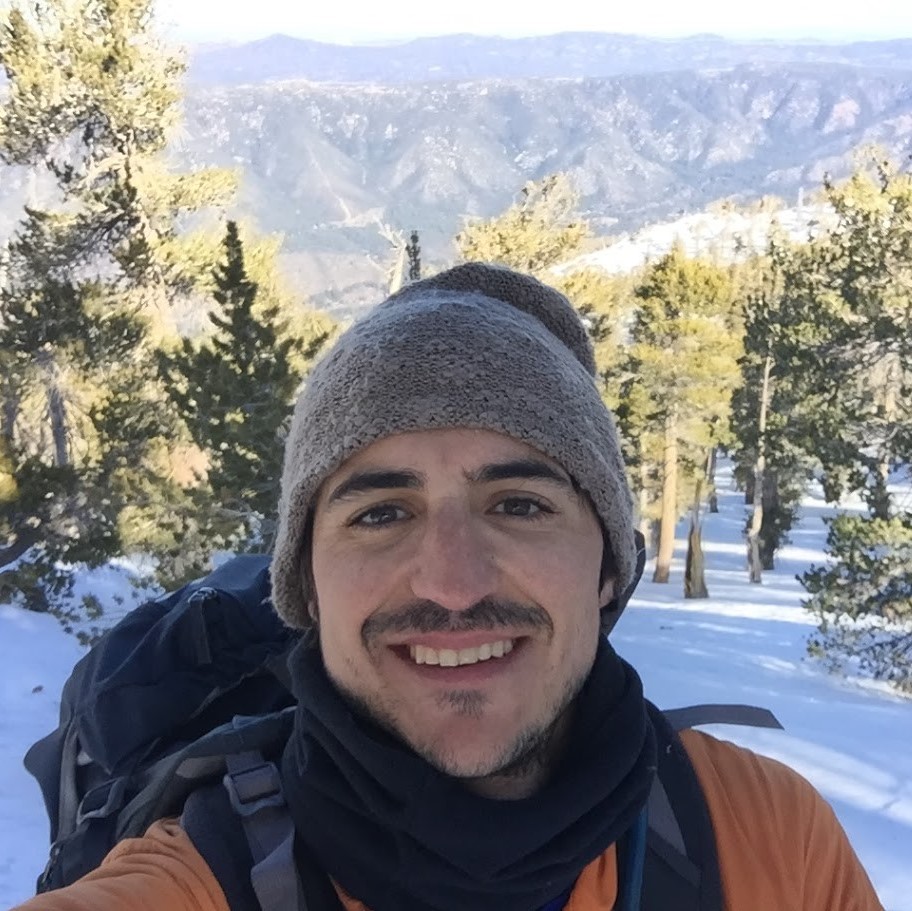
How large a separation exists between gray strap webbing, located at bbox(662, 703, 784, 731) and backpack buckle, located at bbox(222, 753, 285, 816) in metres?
0.68

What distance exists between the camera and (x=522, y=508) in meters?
1.48

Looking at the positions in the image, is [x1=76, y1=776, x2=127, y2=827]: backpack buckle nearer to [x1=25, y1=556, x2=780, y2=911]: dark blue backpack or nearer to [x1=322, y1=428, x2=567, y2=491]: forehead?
[x1=25, y1=556, x2=780, y2=911]: dark blue backpack

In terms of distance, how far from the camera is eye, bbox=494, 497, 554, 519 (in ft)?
4.82

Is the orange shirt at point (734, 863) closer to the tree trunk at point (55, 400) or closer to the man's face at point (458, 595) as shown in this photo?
the man's face at point (458, 595)

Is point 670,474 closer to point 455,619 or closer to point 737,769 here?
point 737,769

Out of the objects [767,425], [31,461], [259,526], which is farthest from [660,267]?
[31,461]

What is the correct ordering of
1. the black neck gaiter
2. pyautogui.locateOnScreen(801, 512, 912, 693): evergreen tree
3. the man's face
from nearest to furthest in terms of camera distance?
the black neck gaiter → the man's face → pyautogui.locateOnScreen(801, 512, 912, 693): evergreen tree

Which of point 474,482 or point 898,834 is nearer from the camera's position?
point 474,482

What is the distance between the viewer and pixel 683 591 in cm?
2153

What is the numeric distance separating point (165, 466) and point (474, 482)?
38.0 feet

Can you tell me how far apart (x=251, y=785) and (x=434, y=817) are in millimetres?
267

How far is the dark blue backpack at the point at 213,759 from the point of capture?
1230mm

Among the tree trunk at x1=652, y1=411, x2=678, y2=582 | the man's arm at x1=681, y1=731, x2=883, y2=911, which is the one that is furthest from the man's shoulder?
the tree trunk at x1=652, y1=411, x2=678, y2=582

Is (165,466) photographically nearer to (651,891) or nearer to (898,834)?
(898,834)
